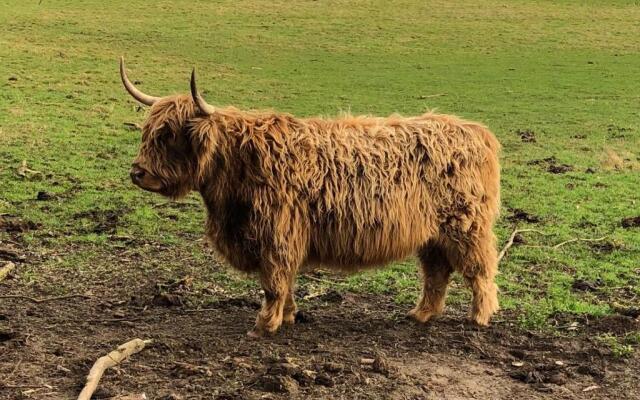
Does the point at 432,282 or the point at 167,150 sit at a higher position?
the point at 167,150

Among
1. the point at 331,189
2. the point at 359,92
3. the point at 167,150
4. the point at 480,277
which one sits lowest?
the point at 359,92

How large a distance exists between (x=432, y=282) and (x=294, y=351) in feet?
4.07

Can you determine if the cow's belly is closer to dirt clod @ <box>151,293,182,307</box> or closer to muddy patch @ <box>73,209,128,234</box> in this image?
dirt clod @ <box>151,293,182,307</box>

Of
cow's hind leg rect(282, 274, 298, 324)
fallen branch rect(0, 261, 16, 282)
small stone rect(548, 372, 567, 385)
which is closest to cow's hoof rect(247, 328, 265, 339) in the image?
cow's hind leg rect(282, 274, 298, 324)

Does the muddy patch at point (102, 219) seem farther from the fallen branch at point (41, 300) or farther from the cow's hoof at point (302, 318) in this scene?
the cow's hoof at point (302, 318)

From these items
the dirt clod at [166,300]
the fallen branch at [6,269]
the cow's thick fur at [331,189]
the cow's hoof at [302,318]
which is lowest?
the fallen branch at [6,269]

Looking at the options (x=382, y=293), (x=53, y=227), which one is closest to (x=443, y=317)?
(x=382, y=293)

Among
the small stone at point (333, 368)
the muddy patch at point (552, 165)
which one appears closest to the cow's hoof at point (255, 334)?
the small stone at point (333, 368)

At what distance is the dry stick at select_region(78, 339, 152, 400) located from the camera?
411 centimetres

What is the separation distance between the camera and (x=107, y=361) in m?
4.47

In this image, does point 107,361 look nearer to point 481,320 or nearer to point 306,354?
point 306,354

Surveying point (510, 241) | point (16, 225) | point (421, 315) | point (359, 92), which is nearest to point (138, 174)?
point (421, 315)

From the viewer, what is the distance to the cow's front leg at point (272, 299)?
16.8 ft

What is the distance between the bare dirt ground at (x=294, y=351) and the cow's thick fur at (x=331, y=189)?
0.31 metres
